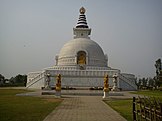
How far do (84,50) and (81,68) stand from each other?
6.03m

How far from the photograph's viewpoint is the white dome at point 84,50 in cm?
5938

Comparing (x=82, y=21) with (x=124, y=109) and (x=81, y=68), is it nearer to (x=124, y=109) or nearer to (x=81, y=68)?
(x=81, y=68)

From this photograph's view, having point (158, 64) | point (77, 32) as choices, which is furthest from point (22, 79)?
point (158, 64)

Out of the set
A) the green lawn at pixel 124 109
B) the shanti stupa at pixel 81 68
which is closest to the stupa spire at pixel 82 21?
the shanti stupa at pixel 81 68

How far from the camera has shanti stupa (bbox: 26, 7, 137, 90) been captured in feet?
163

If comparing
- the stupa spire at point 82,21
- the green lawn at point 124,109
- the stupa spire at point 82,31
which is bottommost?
the green lawn at point 124,109

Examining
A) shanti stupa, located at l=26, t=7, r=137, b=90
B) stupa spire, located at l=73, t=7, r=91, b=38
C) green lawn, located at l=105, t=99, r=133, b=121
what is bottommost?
green lawn, located at l=105, t=99, r=133, b=121

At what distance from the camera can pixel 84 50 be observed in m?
59.5

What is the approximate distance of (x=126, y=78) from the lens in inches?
2042

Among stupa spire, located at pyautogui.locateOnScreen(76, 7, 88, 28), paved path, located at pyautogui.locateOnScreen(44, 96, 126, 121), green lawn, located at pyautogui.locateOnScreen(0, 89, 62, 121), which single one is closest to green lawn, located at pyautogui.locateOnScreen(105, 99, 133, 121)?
paved path, located at pyautogui.locateOnScreen(44, 96, 126, 121)

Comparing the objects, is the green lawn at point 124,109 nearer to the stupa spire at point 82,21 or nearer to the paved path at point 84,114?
the paved path at point 84,114

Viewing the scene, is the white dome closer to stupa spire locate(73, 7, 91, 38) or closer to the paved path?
stupa spire locate(73, 7, 91, 38)

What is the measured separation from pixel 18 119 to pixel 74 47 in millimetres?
51074

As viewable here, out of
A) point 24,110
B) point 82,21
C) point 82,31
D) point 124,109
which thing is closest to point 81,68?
point 82,31
